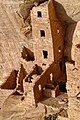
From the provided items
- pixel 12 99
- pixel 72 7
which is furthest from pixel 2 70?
pixel 72 7

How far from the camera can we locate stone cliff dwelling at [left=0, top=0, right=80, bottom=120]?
108 ft

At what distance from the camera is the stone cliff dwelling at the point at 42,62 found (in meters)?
32.8

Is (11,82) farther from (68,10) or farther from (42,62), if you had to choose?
(68,10)

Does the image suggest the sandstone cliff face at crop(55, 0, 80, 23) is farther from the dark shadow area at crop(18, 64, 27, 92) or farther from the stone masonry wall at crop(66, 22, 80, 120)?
the dark shadow area at crop(18, 64, 27, 92)

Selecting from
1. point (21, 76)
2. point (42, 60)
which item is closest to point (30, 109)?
point (21, 76)

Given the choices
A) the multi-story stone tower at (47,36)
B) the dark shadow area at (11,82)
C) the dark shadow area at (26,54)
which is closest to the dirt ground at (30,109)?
the dark shadow area at (11,82)

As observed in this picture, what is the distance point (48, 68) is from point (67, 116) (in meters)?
5.28

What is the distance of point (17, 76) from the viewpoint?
36.1 meters

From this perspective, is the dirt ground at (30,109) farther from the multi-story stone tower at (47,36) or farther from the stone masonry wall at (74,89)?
the multi-story stone tower at (47,36)

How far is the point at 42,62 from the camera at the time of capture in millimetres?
34812

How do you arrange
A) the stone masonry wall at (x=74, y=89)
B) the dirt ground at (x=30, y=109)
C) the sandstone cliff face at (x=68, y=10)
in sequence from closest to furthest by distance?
the stone masonry wall at (x=74, y=89) → the dirt ground at (x=30, y=109) → the sandstone cliff face at (x=68, y=10)

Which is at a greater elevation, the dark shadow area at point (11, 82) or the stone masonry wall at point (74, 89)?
the stone masonry wall at point (74, 89)

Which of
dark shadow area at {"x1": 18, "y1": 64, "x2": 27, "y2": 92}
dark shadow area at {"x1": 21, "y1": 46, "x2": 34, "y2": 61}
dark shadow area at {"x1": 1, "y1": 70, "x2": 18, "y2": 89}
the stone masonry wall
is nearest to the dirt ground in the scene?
dark shadow area at {"x1": 18, "y1": 64, "x2": 27, "y2": 92}

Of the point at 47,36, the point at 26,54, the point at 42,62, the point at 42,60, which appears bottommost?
the point at 42,62
